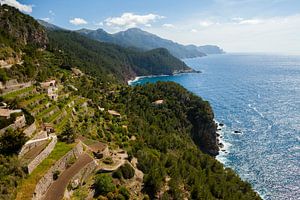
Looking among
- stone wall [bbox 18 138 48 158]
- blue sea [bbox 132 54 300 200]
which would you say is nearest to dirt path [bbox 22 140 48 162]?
stone wall [bbox 18 138 48 158]

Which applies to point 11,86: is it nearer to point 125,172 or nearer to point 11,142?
point 11,142

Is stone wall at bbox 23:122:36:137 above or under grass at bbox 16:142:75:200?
above

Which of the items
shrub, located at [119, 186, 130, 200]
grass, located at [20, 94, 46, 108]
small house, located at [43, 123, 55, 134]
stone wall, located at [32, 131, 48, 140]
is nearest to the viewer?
shrub, located at [119, 186, 130, 200]

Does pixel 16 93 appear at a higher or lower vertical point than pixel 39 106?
higher

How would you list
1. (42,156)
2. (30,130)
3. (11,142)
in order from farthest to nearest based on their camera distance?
(30,130) → (42,156) → (11,142)

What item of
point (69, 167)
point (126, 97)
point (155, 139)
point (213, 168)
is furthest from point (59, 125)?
point (126, 97)

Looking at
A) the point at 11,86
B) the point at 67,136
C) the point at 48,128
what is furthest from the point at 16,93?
the point at 67,136

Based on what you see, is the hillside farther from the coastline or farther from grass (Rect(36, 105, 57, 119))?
the coastline
